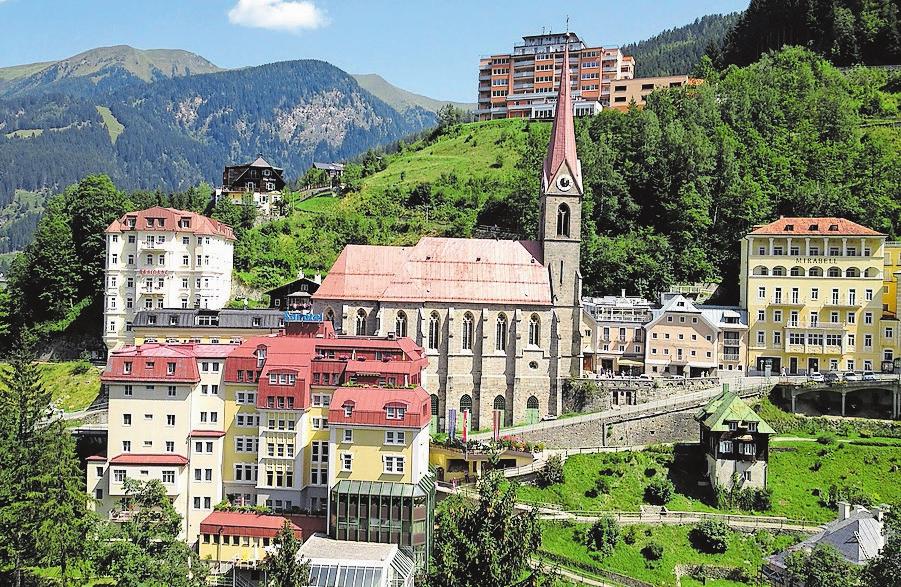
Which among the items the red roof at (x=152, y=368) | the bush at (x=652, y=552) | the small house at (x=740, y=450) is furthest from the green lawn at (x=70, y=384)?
the small house at (x=740, y=450)

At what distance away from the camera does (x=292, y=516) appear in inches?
2085

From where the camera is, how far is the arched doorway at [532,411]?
68.6m

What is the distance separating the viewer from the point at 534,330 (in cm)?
7031

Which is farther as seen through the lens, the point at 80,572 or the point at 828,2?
the point at 828,2

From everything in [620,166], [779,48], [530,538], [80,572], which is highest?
[779,48]

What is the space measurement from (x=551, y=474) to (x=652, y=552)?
8.57 meters

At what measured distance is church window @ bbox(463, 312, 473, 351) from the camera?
2766 inches

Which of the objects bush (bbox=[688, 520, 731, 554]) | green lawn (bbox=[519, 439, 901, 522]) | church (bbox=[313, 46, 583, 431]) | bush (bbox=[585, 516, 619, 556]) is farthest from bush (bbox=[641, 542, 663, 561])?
church (bbox=[313, 46, 583, 431])

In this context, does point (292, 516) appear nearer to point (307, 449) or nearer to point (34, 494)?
point (307, 449)

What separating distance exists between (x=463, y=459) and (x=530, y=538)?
2978 centimetres

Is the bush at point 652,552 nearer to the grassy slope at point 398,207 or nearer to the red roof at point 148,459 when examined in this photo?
the red roof at point 148,459

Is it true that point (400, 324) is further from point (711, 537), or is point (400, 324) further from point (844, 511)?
point (844, 511)

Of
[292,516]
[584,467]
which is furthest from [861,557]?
[292,516]

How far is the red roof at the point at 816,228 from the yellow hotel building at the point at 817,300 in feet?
0.26
